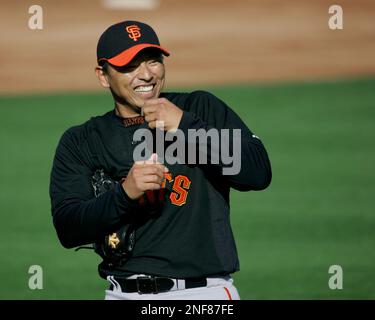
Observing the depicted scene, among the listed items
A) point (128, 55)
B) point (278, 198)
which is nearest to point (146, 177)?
point (128, 55)

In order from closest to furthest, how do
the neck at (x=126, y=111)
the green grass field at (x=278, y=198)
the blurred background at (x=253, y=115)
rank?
the neck at (x=126, y=111)
the green grass field at (x=278, y=198)
the blurred background at (x=253, y=115)

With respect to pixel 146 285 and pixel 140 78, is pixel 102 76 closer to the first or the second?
pixel 140 78

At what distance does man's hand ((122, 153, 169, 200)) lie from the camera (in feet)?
11.8

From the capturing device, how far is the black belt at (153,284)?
389 centimetres

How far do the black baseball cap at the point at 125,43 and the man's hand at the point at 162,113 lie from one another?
38 centimetres

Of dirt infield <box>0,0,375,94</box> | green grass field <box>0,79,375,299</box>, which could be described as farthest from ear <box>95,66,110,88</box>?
dirt infield <box>0,0,375,94</box>

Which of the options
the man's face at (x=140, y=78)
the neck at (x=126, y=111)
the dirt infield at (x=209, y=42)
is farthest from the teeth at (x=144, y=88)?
the dirt infield at (x=209, y=42)

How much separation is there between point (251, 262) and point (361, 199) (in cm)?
213

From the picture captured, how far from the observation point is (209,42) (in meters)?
17.3

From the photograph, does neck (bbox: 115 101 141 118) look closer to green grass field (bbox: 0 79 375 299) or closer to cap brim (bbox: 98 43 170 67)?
cap brim (bbox: 98 43 170 67)

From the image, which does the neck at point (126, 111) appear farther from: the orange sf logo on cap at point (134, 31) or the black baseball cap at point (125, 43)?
the orange sf logo on cap at point (134, 31)

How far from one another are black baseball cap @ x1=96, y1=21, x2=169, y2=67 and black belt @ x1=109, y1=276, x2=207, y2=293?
1009 mm

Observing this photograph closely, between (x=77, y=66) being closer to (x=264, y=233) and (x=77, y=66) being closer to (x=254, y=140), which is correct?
(x=264, y=233)

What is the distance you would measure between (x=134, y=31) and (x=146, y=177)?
847 millimetres
